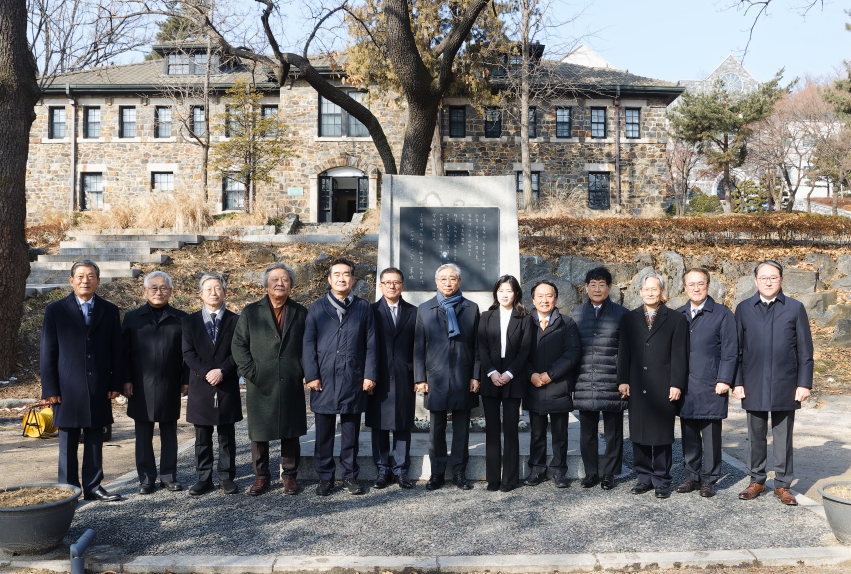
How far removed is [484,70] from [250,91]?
7795 mm

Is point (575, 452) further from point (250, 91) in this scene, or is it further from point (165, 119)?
point (165, 119)

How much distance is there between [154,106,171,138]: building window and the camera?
27141 mm

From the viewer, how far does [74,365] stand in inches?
209

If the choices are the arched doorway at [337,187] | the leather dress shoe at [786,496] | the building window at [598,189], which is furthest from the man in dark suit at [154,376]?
the building window at [598,189]

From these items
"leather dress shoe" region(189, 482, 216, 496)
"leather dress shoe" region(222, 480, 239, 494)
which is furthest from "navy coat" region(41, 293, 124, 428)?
"leather dress shoe" region(222, 480, 239, 494)

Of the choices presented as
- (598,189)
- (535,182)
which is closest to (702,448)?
(535,182)

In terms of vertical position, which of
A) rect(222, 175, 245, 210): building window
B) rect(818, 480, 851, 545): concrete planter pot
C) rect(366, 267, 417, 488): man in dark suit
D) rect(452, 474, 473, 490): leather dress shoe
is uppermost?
rect(222, 175, 245, 210): building window

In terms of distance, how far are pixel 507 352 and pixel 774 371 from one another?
197cm

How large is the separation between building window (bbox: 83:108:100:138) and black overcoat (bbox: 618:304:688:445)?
26880mm

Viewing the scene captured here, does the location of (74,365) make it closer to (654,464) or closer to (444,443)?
(444,443)

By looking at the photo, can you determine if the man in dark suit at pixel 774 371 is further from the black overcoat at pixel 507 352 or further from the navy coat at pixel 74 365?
the navy coat at pixel 74 365

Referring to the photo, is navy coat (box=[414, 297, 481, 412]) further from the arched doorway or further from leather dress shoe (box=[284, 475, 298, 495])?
the arched doorway

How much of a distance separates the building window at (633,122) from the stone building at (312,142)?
41 millimetres

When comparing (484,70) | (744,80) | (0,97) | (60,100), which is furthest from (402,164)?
(744,80)
